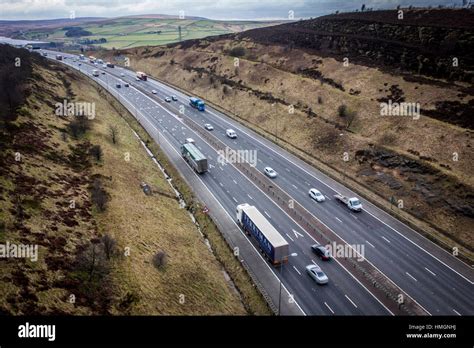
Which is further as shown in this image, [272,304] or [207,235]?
[207,235]

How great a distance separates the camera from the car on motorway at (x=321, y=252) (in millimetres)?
39344

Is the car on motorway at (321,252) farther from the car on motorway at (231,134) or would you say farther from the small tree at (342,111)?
the small tree at (342,111)

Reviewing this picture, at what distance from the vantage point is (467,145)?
53250 millimetres

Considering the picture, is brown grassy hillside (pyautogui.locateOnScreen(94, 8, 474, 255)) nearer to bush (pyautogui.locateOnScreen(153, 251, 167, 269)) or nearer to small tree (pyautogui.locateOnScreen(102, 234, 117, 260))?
bush (pyautogui.locateOnScreen(153, 251, 167, 269))

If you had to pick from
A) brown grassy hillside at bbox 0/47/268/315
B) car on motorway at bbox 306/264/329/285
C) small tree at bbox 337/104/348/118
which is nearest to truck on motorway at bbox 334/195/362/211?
car on motorway at bbox 306/264/329/285

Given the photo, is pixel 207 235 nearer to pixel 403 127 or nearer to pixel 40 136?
pixel 40 136

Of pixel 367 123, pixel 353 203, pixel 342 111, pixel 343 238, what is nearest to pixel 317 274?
pixel 343 238

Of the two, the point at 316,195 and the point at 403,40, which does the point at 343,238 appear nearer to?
the point at 316,195

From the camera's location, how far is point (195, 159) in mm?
59594

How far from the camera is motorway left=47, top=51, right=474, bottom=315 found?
3362 centimetres

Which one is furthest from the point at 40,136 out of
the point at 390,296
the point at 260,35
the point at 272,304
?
the point at 260,35

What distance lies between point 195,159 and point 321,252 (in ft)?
98.0

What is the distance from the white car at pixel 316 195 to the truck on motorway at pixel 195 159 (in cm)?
2001

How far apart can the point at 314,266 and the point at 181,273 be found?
15460 millimetres
